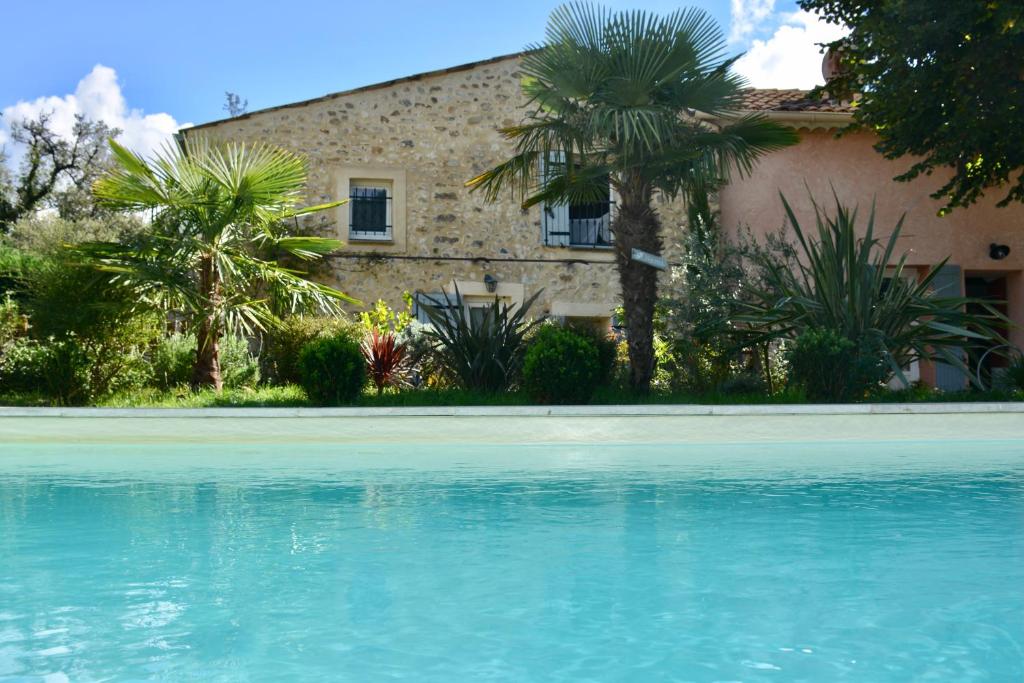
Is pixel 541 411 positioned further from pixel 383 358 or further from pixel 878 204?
pixel 878 204

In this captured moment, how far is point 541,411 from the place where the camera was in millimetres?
7434

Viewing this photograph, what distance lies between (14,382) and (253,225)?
330 cm

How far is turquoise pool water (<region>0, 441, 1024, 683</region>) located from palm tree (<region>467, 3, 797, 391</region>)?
4.95m

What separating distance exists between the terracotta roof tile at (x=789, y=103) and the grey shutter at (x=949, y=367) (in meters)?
3.19

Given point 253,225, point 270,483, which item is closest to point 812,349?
point 270,483

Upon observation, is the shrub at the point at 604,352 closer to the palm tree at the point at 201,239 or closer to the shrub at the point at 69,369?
the palm tree at the point at 201,239

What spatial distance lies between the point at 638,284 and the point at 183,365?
5.51m

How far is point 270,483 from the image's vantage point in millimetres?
5648

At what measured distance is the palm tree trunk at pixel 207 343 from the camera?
1073 cm

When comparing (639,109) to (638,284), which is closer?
(639,109)

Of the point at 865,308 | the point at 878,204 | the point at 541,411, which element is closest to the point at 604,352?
the point at 865,308

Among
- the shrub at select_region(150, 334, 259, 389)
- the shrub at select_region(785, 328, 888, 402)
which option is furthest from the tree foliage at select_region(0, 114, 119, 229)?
the shrub at select_region(785, 328, 888, 402)

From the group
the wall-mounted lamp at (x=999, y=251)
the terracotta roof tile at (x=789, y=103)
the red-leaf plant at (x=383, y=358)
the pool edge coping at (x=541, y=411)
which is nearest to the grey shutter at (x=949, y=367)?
the wall-mounted lamp at (x=999, y=251)

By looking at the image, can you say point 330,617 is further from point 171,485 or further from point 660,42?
point 660,42
